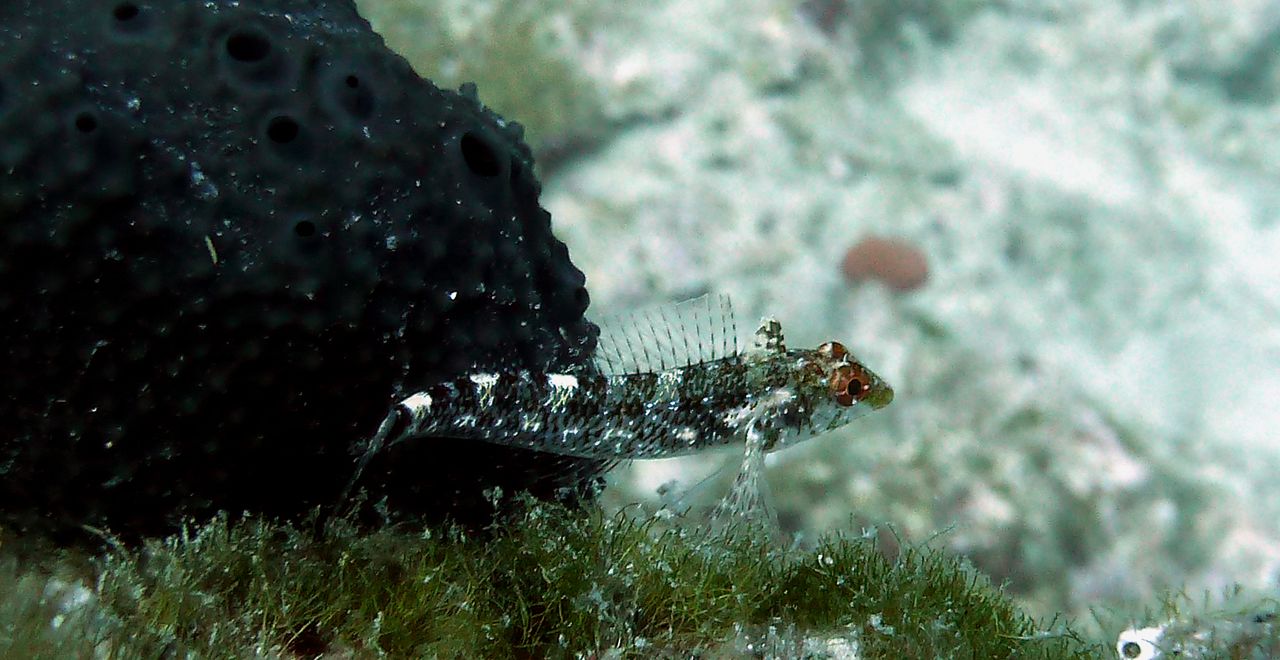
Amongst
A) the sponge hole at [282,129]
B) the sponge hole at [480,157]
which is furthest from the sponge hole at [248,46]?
the sponge hole at [480,157]

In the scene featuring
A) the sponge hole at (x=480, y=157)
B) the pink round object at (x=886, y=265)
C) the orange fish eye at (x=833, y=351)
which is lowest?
the orange fish eye at (x=833, y=351)

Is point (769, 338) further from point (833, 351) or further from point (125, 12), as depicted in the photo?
point (125, 12)

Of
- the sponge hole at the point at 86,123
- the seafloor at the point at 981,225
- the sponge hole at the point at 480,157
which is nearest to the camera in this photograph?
the sponge hole at the point at 86,123

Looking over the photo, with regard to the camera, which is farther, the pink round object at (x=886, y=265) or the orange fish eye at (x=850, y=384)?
the pink round object at (x=886, y=265)

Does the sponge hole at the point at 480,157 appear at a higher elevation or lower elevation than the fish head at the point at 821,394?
higher

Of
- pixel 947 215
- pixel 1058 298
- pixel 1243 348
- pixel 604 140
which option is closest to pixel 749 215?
pixel 604 140

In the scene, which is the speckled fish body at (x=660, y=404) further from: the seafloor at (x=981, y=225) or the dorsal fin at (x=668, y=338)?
the seafloor at (x=981, y=225)
